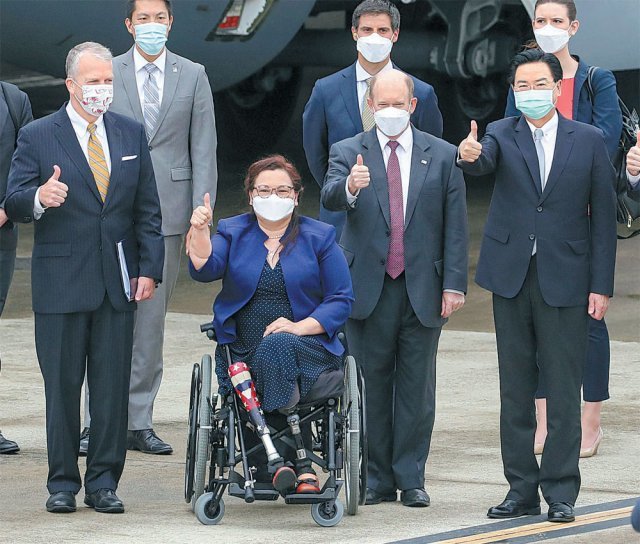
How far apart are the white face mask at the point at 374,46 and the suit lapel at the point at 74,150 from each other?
1.35m

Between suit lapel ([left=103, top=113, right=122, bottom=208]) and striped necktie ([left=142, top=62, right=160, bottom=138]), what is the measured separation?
95 cm

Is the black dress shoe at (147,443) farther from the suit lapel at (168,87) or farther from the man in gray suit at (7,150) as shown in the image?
the suit lapel at (168,87)

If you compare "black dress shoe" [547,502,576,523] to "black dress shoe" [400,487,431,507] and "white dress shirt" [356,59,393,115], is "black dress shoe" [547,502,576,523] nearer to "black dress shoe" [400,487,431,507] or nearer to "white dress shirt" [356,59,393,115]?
"black dress shoe" [400,487,431,507]

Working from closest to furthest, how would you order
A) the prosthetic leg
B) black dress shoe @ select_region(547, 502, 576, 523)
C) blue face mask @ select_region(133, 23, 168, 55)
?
the prosthetic leg < black dress shoe @ select_region(547, 502, 576, 523) < blue face mask @ select_region(133, 23, 168, 55)

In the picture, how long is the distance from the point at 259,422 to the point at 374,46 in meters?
1.77

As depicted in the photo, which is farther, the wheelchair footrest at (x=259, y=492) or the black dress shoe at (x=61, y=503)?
the black dress shoe at (x=61, y=503)

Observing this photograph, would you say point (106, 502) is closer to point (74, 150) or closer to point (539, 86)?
point (74, 150)

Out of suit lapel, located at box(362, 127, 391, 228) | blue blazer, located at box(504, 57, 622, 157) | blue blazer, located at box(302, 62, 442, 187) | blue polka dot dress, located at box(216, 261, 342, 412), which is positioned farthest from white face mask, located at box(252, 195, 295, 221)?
blue blazer, located at box(504, 57, 622, 157)

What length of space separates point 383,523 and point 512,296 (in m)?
0.89

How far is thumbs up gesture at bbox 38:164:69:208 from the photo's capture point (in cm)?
512

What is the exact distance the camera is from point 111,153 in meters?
5.44

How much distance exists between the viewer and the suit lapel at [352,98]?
6.21 meters

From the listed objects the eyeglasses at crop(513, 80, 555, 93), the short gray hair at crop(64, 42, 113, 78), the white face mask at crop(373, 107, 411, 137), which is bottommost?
the white face mask at crop(373, 107, 411, 137)

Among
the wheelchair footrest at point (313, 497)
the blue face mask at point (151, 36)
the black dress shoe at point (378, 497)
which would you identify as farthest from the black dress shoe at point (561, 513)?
the blue face mask at point (151, 36)
